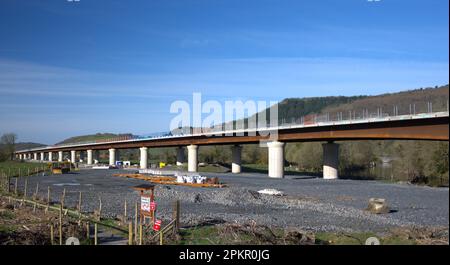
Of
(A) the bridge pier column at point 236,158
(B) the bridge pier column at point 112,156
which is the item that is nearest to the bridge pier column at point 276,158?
(A) the bridge pier column at point 236,158

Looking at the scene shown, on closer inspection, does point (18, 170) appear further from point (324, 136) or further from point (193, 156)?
point (324, 136)

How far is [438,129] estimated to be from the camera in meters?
45.2

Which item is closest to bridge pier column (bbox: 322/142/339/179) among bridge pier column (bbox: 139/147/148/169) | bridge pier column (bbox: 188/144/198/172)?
bridge pier column (bbox: 188/144/198/172)

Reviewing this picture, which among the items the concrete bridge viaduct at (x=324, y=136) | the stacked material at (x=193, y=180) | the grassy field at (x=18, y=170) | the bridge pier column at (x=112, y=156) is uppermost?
the concrete bridge viaduct at (x=324, y=136)

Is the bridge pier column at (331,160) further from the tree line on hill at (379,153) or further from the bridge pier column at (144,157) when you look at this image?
the bridge pier column at (144,157)

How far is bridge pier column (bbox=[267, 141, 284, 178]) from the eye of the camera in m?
76.8

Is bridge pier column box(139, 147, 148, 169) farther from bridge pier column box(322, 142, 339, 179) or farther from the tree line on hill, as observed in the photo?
bridge pier column box(322, 142, 339, 179)

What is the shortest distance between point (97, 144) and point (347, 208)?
404 ft

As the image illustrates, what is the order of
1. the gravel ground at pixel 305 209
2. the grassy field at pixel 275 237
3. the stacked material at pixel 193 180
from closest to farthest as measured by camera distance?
the grassy field at pixel 275 237
the gravel ground at pixel 305 209
the stacked material at pixel 193 180

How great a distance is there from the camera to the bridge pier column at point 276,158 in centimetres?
7675

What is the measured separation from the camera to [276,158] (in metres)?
77.1

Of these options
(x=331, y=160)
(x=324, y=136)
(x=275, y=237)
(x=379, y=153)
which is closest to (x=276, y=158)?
(x=331, y=160)
